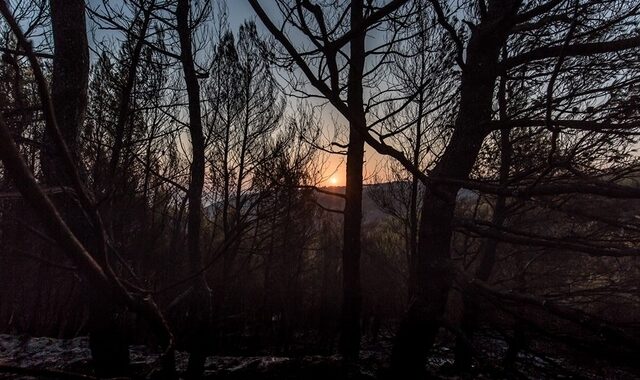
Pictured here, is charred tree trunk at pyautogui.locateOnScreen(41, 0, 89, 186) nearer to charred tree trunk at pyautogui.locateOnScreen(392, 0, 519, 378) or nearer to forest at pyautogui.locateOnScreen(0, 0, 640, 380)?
forest at pyautogui.locateOnScreen(0, 0, 640, 380)

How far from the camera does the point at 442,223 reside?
3357mm

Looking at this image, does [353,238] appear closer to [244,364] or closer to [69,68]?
[244,364]

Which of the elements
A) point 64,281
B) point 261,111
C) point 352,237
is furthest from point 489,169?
point 64,281

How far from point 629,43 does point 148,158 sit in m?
11.4

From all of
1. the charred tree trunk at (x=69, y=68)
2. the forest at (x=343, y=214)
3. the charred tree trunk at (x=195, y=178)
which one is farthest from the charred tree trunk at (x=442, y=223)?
the charred tree trunk at (x=195, y=178)

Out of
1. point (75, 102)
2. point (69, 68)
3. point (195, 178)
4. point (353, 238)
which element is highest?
point (69, 68)

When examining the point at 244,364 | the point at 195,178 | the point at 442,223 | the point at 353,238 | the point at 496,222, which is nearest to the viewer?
the point at 442,223

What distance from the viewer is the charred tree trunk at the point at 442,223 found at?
322 centimetres

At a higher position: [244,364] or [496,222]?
[496,222]

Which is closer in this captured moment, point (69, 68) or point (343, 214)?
point (69, 68)

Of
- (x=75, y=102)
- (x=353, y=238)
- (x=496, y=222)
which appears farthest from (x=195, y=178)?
(x=496, y=222)

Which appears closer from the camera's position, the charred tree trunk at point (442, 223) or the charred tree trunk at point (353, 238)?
the charred tree trunk at point (442, 223)

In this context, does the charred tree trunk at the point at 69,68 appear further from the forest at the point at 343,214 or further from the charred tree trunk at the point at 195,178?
the charred tree trunk at the point at 195,178

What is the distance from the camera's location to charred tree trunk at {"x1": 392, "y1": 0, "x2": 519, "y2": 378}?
10.6 ft
